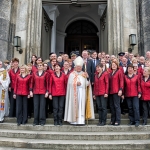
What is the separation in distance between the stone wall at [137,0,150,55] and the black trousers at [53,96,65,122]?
16.8 ft

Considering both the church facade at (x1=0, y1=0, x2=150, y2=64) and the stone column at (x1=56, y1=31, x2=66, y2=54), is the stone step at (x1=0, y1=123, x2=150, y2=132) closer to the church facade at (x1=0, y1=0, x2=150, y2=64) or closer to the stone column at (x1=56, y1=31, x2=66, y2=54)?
the church facade at (x1=0, y1=0, x2=150, y2=64)

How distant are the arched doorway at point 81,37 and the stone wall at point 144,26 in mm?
5388

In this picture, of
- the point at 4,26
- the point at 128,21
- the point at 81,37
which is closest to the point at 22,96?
the point at 4,26

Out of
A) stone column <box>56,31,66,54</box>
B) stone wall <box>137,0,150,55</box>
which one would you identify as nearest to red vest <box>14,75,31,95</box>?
stone wall <box>137,0,150,55</box>

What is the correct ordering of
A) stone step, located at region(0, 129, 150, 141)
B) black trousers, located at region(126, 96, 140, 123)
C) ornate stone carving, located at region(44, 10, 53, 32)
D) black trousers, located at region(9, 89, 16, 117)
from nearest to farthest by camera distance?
1. stone step, located at region(0, 129, 150, 141)
2. black trousers, located at region(126, 96, 140, 123)
3. black trousers, located at region(9, 89, 16, 117)
4. ornate stone carving, located at region(44, 10, 53, 32)

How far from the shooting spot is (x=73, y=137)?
535 centimetres

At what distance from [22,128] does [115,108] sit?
258 centimetres

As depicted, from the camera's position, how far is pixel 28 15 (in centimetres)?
1009

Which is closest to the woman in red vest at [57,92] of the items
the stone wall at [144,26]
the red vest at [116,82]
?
the red vest at [116,82]

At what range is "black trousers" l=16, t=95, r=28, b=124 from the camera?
6.14 m

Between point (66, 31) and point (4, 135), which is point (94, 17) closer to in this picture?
point (66, 31)

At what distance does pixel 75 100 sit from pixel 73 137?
1.10m

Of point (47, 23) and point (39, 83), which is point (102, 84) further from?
point (47, 23)

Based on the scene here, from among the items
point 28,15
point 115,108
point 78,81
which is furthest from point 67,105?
point 28,15
